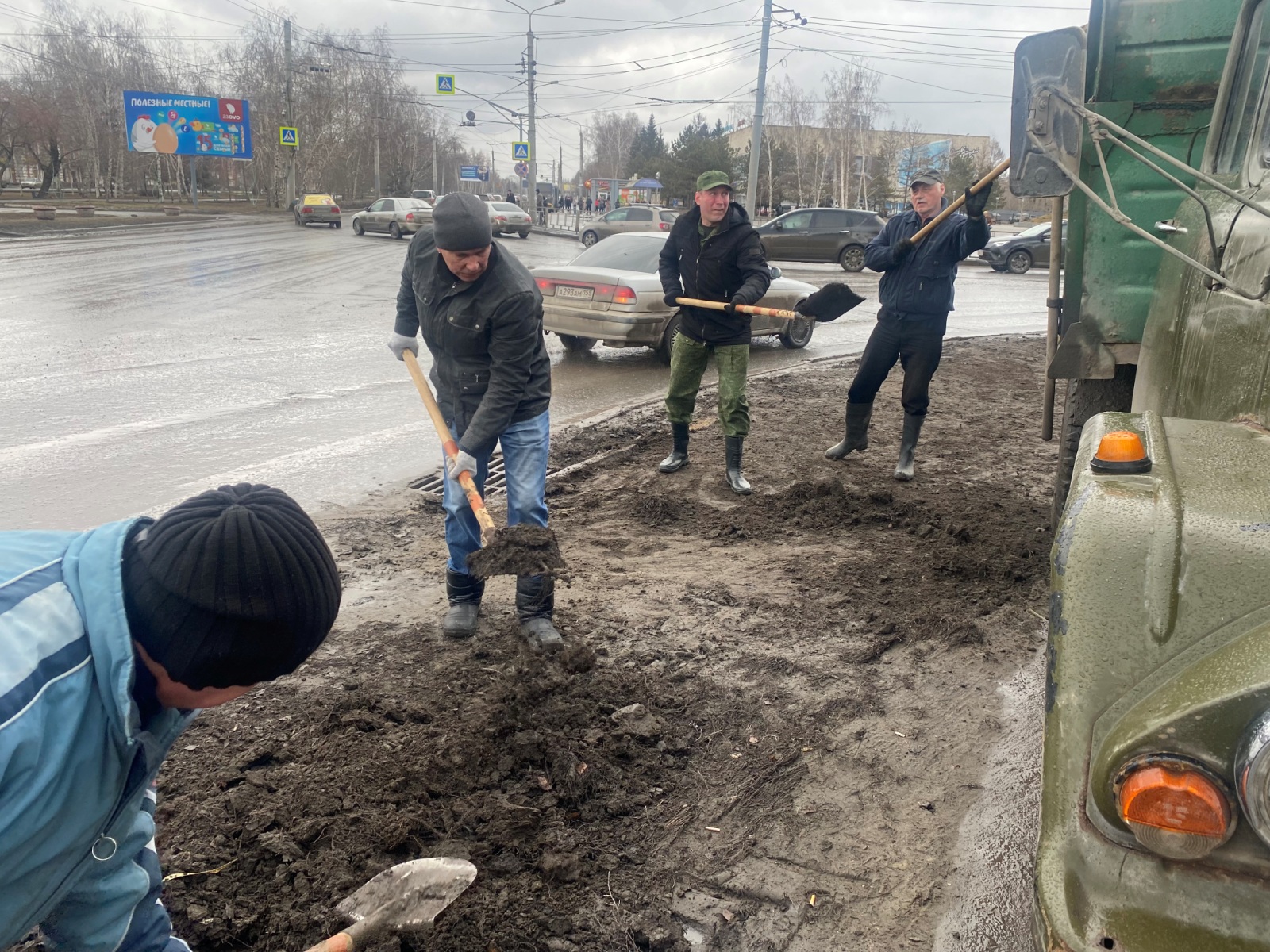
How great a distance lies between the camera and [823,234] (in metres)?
25.9

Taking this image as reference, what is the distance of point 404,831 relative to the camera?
2.71 m

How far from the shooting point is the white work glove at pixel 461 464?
13.0 ft

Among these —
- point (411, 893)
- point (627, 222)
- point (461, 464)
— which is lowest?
point (411, 893)

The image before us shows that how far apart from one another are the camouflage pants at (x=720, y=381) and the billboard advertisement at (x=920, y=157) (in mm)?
57475

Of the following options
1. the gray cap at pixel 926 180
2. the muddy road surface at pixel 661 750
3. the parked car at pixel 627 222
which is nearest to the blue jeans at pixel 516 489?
the muddy road surface at pixel 661 750

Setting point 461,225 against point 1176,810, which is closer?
point 1176,810

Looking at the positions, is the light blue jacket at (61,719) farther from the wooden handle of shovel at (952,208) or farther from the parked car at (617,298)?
the parked car at (617,298)

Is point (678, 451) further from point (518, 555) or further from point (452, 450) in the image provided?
point (518, 555)

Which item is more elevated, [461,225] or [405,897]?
[461,225]

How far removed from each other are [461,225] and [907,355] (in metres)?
3.68

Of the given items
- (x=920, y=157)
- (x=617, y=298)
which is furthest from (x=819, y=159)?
(x=617, y=298)

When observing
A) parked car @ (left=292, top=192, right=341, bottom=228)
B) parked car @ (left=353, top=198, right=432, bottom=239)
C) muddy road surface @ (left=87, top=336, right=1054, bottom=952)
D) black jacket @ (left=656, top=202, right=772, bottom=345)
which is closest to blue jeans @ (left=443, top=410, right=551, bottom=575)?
muddy road surface @ (left=87, top=336, right=1054, bottom=952)

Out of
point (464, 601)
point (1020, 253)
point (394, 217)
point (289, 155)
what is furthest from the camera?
point (289, 155)

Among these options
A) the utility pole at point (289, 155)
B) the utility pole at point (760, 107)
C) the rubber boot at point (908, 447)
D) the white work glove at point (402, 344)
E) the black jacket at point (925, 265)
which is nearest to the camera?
the white work glove at point (402, 344)
